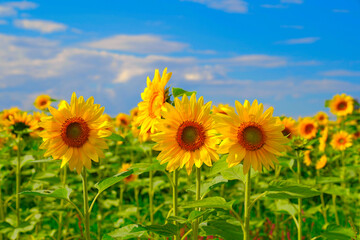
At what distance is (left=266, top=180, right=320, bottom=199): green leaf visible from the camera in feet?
6.62

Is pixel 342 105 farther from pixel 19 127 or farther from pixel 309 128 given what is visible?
pixel 19 127

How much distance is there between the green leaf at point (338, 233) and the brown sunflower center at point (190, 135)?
0.99 m

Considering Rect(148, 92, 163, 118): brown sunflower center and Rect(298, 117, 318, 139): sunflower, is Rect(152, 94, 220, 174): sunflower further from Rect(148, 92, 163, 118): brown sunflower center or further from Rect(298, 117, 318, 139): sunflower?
Rect(298, 117, 318, 139): sunflower

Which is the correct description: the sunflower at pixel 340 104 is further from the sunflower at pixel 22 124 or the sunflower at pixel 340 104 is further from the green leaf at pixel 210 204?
the green leaf at pixel 210 204

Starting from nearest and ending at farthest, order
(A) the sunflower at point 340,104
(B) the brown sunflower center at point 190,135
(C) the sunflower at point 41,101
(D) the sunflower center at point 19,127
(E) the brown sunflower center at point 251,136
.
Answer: (E) the brown sunflower center at point 251,136 < (B) the brown sunflower center at point 190,135 < (D) the sunflower center at point 19,127 < (A) the sunflower at point 340,104 < (C) the sunflower at point 41,101

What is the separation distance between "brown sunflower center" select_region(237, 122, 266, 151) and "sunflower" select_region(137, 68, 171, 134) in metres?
0.46

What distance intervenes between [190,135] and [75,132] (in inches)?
24.4

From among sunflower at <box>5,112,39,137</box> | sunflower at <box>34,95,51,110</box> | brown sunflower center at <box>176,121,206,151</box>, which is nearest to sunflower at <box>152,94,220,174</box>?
brown sunflower center at <box>176,121,206,151</box>

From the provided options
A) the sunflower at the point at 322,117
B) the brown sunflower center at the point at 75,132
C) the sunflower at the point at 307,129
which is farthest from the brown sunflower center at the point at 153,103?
the sunflower at the point at 322,117

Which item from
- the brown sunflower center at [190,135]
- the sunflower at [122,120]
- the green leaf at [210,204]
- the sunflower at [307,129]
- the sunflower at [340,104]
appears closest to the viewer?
the green leaf at [210,204]

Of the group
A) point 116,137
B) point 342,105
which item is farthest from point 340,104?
point 116,137

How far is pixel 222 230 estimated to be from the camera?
2.15 m

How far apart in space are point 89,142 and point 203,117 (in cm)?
62

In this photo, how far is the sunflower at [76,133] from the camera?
2340 mm
